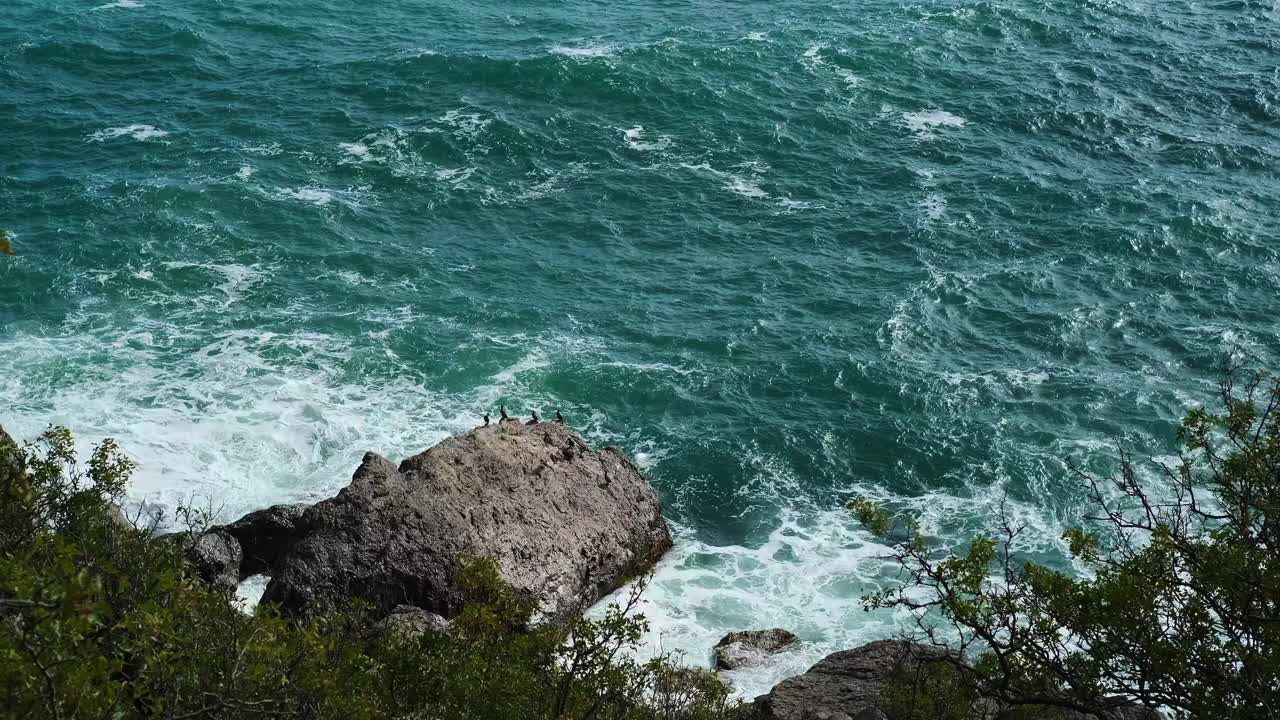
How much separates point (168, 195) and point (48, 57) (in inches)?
998

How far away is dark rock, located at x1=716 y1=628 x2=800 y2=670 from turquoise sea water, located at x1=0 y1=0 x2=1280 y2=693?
763 mm

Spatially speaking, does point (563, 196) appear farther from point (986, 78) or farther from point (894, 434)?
point (986, 78)

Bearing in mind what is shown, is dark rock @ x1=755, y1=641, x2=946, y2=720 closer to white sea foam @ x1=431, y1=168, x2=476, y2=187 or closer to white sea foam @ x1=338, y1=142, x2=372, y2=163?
white sea foam @ x1=431, y1=168, x2=476, y2=187

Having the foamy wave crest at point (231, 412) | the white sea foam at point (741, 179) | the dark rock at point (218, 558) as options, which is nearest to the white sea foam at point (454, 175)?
the white sea foam at point (741, 179)

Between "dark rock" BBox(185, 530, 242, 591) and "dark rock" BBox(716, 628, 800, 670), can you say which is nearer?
"dark rock" BBox(185, 530, 242, 591)

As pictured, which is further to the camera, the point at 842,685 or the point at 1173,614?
the point at 842,685

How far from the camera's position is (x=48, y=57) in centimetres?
8375

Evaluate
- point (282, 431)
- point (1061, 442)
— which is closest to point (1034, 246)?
point (1061, 442)

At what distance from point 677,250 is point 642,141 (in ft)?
43.5

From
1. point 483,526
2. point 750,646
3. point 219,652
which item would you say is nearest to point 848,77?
point 750,646

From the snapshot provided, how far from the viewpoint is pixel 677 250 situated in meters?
65.6

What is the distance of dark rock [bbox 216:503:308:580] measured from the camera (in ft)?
134

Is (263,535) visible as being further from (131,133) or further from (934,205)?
(934,205)

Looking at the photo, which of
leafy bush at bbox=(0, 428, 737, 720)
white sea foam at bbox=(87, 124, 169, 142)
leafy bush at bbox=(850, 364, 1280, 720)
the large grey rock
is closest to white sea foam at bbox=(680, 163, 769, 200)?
the large grey rock
